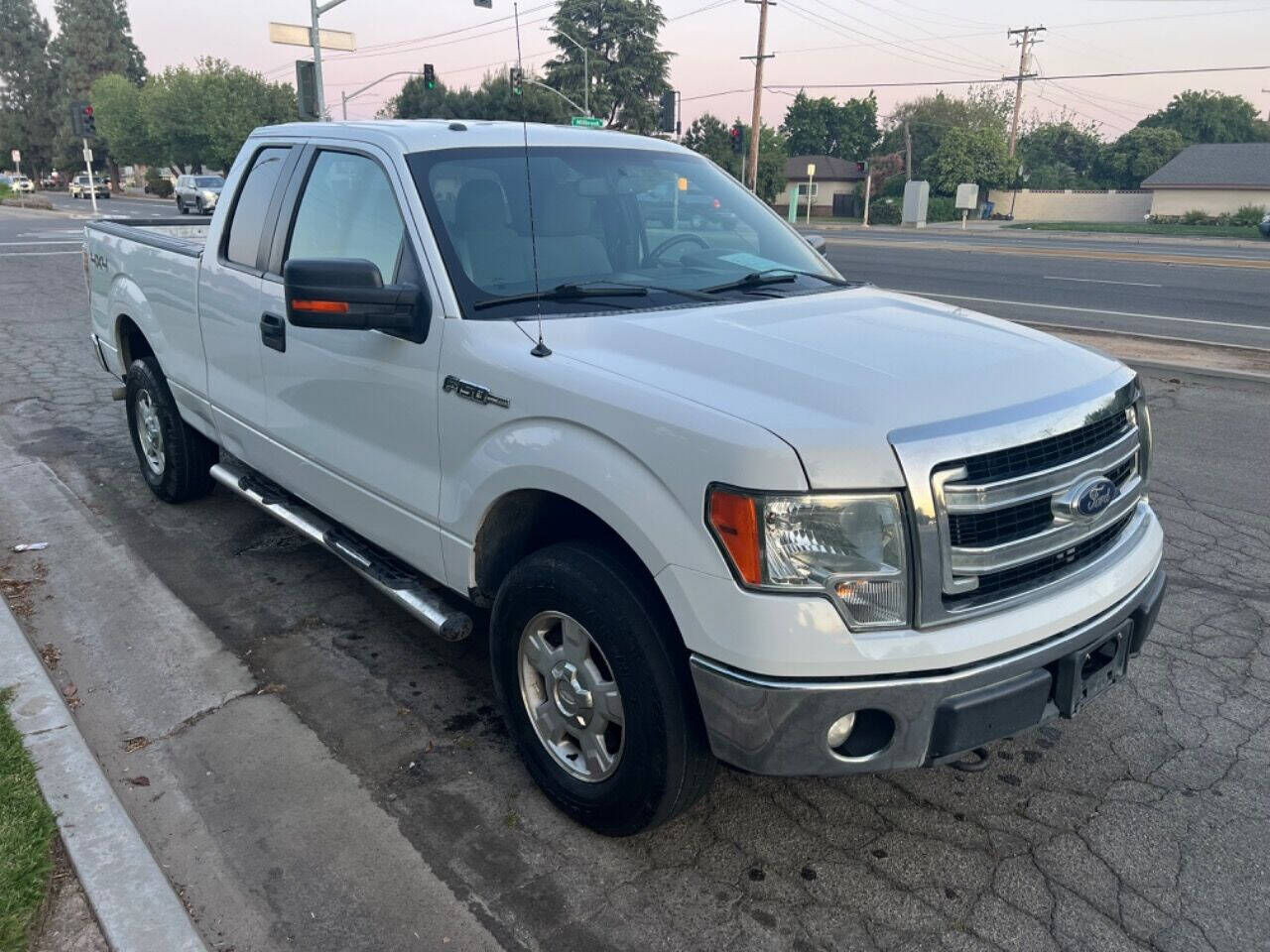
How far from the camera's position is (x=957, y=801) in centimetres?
317

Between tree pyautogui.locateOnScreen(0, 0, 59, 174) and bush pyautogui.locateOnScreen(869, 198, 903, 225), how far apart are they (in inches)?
3125

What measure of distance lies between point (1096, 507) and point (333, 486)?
268 centimetres

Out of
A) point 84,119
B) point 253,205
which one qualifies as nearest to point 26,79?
point 84,119

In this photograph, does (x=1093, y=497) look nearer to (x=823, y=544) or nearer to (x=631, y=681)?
(x=823, y=544)

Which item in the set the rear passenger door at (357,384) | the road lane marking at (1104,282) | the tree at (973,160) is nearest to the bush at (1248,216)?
the tree at (973,160)

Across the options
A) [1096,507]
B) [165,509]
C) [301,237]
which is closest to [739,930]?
[1096,507]

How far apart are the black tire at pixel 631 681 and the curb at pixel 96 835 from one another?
1112 millimetres

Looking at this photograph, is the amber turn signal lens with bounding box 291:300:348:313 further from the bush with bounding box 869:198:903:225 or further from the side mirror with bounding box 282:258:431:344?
the bush with bounding box 869:198:903:225

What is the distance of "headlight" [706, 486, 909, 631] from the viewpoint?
7.57 feet

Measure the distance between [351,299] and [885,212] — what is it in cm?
6448

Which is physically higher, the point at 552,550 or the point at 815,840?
the point at 552,550

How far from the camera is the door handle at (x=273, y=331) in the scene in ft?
13.1

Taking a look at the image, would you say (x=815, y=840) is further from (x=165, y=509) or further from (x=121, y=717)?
(x=165, y=509)

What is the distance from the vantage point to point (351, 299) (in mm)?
3041
